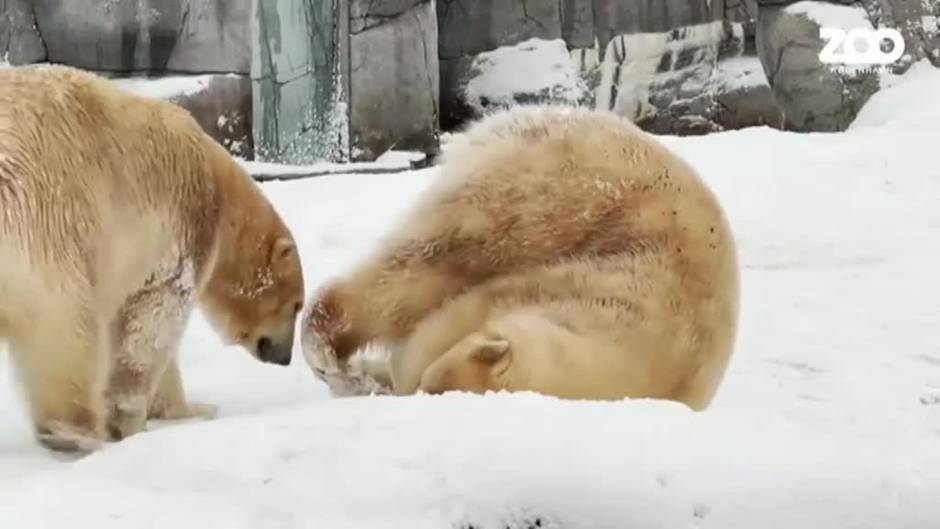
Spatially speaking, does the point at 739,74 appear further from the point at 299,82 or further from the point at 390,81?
the point at 299,82

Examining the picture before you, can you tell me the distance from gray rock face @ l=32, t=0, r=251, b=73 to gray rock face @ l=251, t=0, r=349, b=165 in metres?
0.33

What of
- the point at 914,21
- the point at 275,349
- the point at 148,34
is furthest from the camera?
the point at 148,34

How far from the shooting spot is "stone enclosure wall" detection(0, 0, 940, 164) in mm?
8094

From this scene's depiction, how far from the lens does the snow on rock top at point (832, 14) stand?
763 centimetres

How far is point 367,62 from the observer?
8664 millimetres

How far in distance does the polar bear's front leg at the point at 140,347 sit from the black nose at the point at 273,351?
0.33m

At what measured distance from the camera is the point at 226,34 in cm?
889

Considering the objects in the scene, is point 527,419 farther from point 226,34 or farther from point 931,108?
point 226,34

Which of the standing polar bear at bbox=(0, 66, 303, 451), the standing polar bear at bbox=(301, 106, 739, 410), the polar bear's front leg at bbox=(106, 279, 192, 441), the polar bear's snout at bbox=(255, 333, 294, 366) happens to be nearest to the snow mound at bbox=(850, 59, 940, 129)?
the standing polar bear at bbox=(301, 106, 739, 410)

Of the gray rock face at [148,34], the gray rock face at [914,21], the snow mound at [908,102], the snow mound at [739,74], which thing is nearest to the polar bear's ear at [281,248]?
the snow mound at [908,102]

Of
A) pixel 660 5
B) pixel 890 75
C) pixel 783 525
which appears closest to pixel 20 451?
pixel 783 525

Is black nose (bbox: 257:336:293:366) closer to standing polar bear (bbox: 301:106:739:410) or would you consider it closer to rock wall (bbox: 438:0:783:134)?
standing polar bear (bbox: 301:106:739:410)

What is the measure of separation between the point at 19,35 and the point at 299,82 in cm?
216

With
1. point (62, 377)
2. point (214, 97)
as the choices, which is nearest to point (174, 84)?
point (214, 97)
